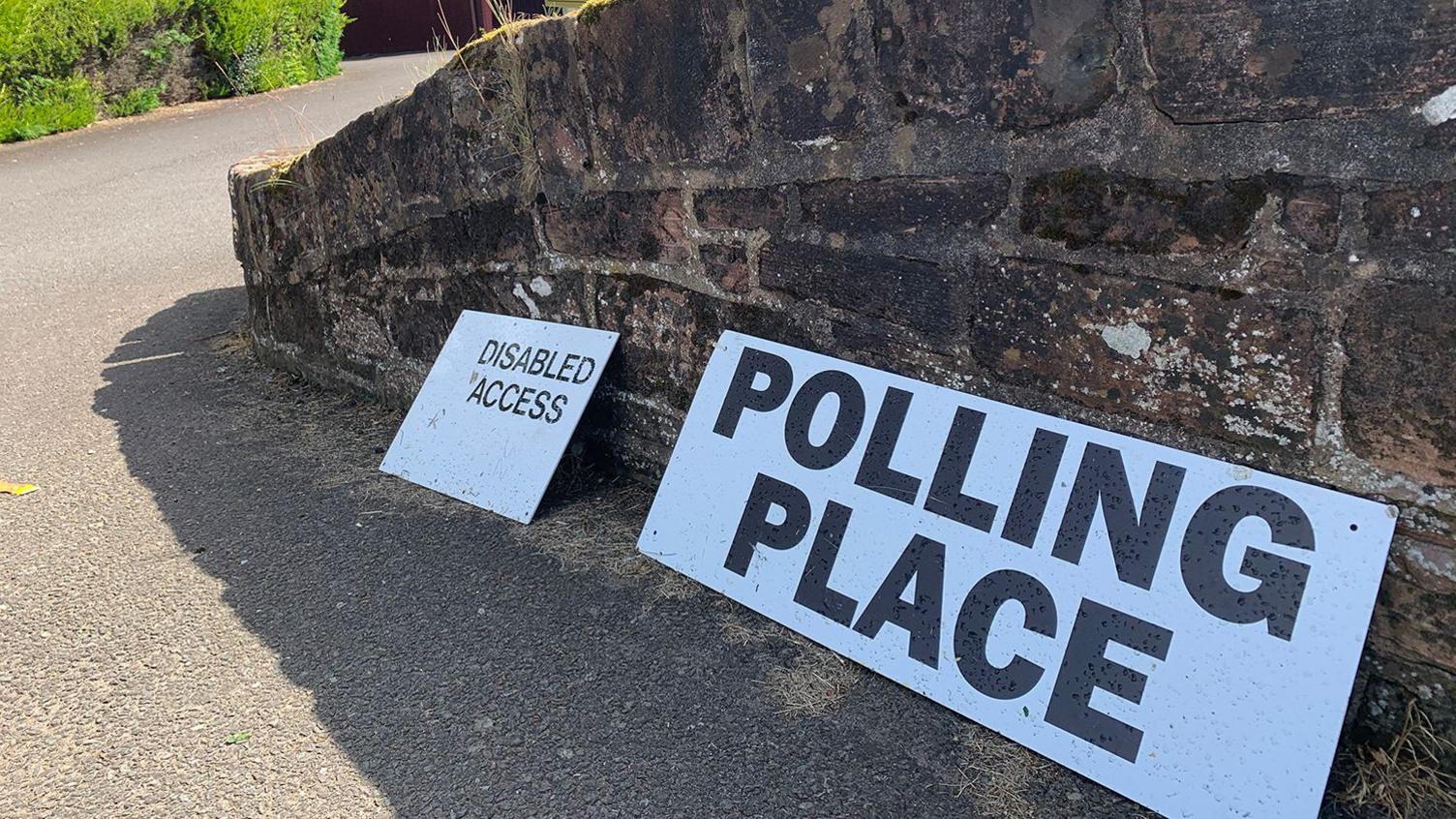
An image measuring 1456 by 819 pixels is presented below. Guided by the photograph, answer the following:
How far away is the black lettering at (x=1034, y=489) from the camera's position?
7.61ft

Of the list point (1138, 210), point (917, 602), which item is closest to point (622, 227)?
point (917, 602)

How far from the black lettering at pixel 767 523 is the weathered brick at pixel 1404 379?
1223 mm

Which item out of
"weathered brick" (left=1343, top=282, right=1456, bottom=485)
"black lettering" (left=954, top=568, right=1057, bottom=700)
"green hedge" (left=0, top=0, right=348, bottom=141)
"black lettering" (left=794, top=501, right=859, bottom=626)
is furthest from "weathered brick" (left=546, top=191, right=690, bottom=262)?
"green hedge" (left=0, top=0, right=348, bottom=141)

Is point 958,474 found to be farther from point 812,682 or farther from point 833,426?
point 812,682

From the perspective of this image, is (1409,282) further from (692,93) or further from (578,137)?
(578,137)

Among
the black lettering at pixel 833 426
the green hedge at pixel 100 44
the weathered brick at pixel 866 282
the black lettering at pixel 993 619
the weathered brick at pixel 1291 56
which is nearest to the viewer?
the weathered brick at pixel 1291 56

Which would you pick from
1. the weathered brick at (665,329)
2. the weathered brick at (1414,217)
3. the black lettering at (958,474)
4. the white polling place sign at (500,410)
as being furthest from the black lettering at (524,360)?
the weathered brick at (1414,217)

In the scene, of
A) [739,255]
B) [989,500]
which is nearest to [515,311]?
→ [739,255]

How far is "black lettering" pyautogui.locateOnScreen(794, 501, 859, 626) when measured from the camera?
8.47 ft

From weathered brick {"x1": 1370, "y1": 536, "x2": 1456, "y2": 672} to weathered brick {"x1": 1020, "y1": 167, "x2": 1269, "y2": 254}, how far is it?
64cm

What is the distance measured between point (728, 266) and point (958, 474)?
91 cm

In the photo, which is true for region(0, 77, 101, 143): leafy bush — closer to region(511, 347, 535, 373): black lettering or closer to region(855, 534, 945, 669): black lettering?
region(511, 347, 535, 373): black lettering

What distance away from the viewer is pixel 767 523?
2.77 metres

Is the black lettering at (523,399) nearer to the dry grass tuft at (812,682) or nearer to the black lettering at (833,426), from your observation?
the black lettering at (833,426)
